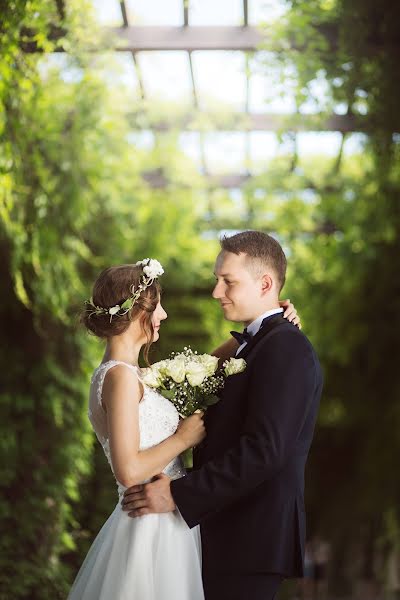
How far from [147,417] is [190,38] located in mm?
5202

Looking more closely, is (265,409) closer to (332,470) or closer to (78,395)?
(78,395)

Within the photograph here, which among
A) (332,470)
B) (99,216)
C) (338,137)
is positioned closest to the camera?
(99,216)

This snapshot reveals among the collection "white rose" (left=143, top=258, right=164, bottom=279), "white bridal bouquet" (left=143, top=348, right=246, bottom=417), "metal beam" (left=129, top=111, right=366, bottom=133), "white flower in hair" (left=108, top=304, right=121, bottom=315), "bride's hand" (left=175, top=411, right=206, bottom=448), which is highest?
"metal beam" (left=129, top=111, right=366, bottom=133)

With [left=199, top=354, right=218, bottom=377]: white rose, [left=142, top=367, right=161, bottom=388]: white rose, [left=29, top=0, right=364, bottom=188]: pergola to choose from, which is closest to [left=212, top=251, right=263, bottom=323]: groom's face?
[left=199, top=354, right=218, bottom=377]: white rose

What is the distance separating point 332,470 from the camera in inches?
514

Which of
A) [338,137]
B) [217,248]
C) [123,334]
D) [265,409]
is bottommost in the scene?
[265,409]

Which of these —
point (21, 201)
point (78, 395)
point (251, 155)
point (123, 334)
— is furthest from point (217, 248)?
point (123, 334)

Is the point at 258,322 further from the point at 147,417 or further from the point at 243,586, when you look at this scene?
the point at 243,586

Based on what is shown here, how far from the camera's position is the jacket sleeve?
2301 millimetres

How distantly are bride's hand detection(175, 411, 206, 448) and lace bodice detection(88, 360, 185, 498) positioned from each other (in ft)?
0.28

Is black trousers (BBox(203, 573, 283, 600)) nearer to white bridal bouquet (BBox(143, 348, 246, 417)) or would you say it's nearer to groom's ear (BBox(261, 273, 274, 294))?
white bridal bouquet (BBox(143, 348, 246, 417))

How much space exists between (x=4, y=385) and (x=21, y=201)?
1645 mm

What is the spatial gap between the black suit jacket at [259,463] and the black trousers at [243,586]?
0.08 ft

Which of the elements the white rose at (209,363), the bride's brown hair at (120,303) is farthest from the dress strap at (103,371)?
the white rose at (209,363)
